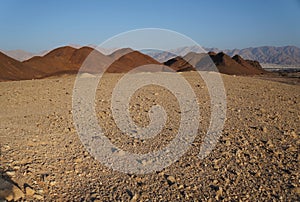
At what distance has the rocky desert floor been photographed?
120 inches

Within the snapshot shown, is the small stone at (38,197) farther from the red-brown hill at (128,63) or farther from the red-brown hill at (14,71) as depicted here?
the red-brown hill at (128,63)

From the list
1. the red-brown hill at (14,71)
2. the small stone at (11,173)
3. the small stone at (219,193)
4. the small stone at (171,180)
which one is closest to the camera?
the small stone at (219,193)

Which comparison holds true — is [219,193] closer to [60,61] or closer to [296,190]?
[296,190]

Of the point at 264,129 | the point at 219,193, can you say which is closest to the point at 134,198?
the point at 219,193

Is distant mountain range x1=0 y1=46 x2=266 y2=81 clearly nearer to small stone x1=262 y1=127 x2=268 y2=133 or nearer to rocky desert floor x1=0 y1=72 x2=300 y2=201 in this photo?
rocky desert floor x1=0 y1=72 x2=300 y2=201

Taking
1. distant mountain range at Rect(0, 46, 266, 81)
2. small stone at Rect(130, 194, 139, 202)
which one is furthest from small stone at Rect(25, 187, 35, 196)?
distant mountain range at Rect(0, 46, 266, 81)

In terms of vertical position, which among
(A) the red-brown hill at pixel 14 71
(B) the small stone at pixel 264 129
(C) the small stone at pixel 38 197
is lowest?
(A) the red-brown hill at pixel 14 71

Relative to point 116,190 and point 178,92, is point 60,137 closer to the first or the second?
point 116,190

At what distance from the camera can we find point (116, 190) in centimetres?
314

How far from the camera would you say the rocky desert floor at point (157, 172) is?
10.0 ft

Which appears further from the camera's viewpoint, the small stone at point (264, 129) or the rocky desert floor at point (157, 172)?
the small stone at point (264, 129)

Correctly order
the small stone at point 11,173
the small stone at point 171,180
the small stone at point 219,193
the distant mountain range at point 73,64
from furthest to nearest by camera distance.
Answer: the distant mountain range at point 73,64 → the small stone at point 171,180 → the small stone at point 11,173 → the small stone at point 219,193

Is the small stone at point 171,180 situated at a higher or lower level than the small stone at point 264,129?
lower

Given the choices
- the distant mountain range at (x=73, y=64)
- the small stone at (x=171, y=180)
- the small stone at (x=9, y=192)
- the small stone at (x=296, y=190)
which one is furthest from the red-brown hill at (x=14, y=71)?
the small stone at (x=296, y=190)
